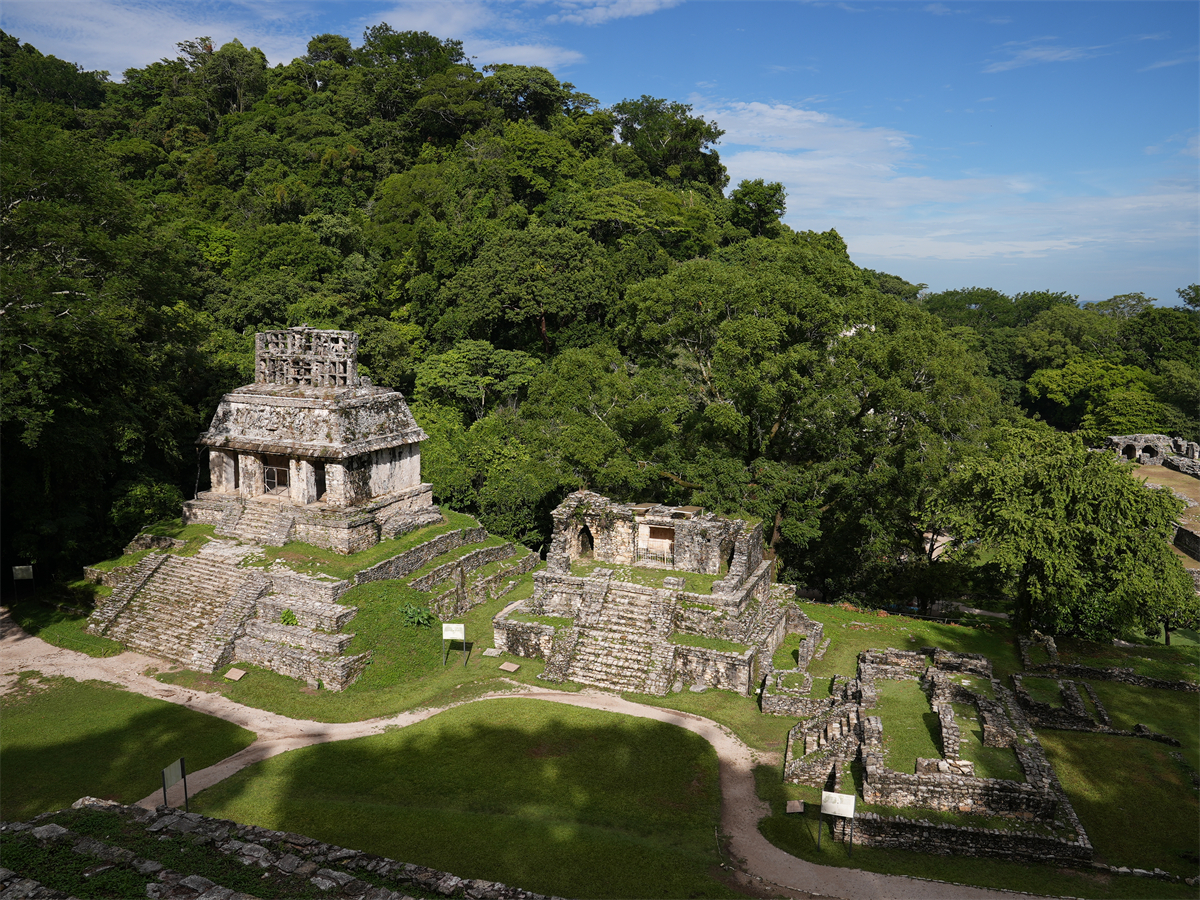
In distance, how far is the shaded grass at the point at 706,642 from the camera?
59.8ft

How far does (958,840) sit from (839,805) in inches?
77.2

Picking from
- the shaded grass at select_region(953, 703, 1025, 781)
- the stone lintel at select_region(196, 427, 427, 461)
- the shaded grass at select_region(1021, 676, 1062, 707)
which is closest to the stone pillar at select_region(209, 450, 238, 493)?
the stone lintel at select_region(196, 427, 427, 461)

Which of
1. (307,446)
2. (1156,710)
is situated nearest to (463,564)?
(307,446)

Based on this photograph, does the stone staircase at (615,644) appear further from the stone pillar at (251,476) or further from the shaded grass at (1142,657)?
the stone pillar at (251,476)

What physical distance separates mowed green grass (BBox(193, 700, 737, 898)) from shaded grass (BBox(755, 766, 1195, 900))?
4.54ft

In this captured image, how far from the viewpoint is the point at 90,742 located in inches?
599

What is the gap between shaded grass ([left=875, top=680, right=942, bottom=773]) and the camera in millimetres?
13852

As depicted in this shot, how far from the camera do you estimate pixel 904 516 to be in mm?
25484

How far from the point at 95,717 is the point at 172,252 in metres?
18.5

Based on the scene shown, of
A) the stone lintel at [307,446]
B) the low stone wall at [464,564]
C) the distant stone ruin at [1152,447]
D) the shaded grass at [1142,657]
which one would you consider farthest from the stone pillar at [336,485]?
the distant stone ruin at [1152,447]

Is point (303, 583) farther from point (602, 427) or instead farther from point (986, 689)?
point (986, 689)

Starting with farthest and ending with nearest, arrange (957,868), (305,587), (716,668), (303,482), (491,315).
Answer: (491,315), (303,482), (305,587), (716,668), (957,868)

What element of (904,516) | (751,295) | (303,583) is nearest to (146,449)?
(303,583)

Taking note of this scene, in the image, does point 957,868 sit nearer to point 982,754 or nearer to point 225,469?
point 982,754
